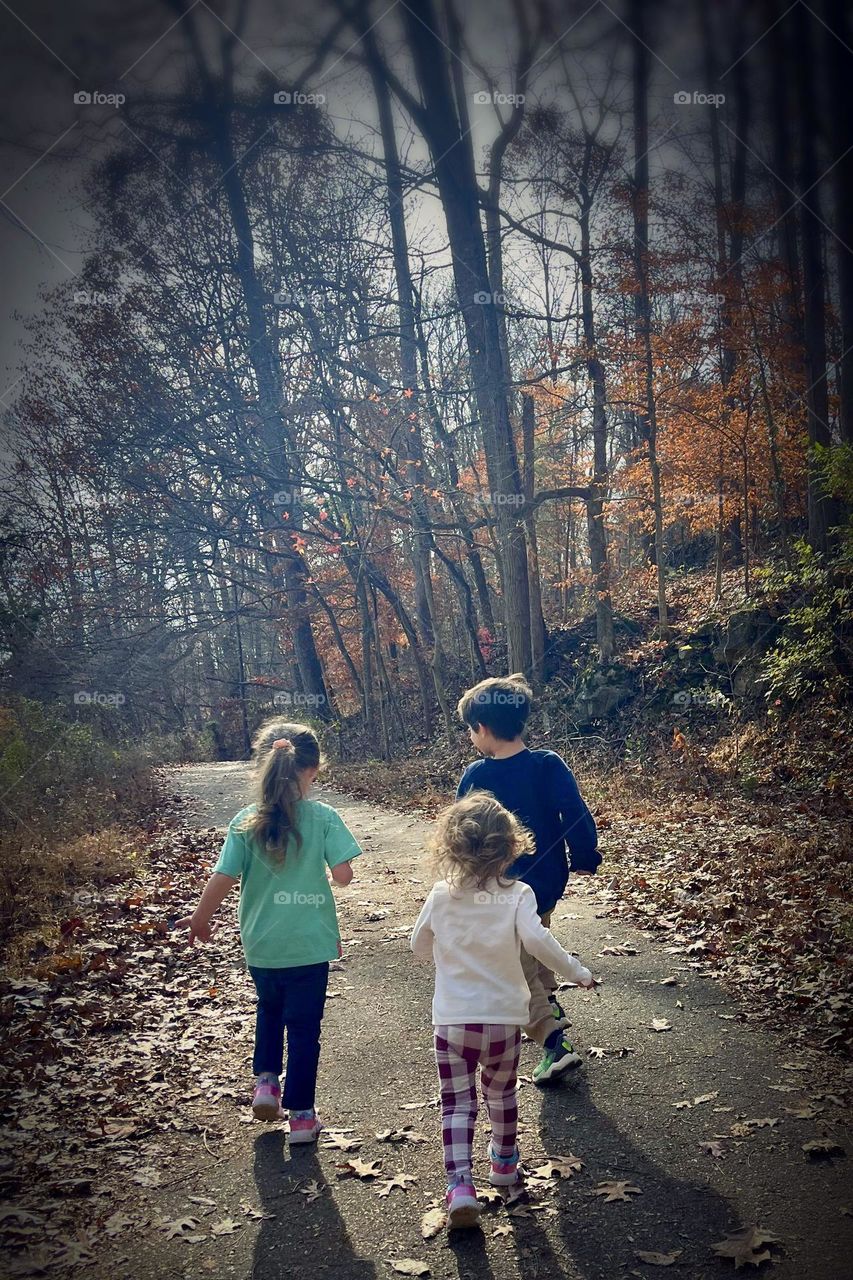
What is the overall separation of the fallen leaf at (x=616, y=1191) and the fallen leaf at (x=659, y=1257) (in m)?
0.37

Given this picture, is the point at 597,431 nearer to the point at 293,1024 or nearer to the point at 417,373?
the point at 417,373

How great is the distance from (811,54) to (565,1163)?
62.6 ft

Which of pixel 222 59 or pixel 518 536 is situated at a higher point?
pixel 222 59

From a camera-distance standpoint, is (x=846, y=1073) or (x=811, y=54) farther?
(x=811, y=54)

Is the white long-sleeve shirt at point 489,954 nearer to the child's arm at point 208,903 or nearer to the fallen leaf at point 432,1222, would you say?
the fallen leaf at point 432,1222

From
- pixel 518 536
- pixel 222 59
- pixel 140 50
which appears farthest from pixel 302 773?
pixel 222 59

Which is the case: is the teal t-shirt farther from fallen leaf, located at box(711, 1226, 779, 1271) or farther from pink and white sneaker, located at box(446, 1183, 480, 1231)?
fallen leaf, located at box(711, 1226, 779, 1271)

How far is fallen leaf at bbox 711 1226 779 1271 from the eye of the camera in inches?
126

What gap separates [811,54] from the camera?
54.5 ft

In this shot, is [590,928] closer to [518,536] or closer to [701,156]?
[518,536]

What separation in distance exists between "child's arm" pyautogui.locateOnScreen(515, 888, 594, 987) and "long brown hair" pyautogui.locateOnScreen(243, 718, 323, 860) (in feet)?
4.34

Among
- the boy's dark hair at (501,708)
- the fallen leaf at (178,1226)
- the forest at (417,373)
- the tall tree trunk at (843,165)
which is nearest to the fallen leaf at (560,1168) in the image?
the fallen leaf at (178,1226)

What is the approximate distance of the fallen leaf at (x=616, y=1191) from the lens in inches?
147

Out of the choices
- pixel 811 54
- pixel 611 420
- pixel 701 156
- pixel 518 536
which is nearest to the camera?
pixel 811 54
